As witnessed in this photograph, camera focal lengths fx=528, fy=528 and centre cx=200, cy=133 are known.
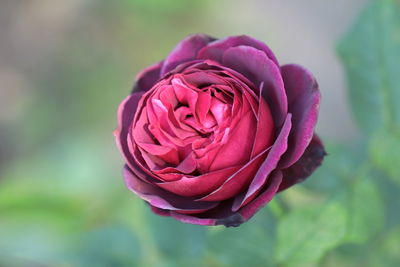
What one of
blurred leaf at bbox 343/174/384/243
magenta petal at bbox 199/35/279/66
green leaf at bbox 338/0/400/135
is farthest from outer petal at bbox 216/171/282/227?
green leaf at bbox 338/0/400/135

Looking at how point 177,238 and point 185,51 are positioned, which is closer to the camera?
point 185,51

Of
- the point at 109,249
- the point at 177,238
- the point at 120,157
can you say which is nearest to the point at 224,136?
the point at 177,238

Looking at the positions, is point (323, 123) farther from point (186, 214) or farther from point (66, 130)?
point (186, 214)

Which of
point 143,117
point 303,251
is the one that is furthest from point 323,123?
point 143,117

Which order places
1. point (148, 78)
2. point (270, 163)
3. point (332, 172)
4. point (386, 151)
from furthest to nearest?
point (332, 172)
point (386, 151)
point (148, 78)
point (270, 163)

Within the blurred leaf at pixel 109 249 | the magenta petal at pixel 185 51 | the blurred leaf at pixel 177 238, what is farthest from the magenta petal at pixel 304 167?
the blurred leaf at pixel 109 249

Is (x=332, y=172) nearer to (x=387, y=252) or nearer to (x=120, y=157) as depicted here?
(x=387, y=252)
